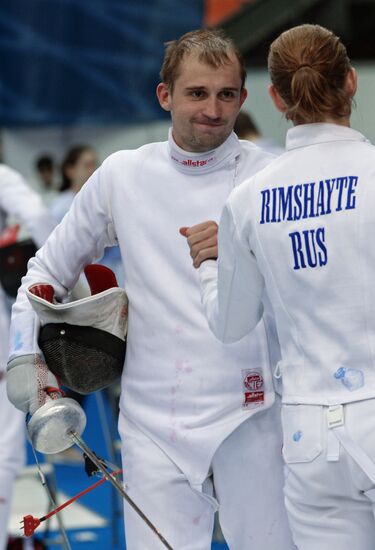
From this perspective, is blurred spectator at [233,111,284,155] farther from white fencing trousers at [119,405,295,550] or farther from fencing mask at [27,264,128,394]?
white fencing trousers at [119,405,295,550]

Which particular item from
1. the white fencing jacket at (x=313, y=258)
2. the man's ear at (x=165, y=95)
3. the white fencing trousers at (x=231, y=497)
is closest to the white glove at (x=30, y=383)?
the white fencing trousers at (x=231, y=497)

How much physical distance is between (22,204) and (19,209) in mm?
25

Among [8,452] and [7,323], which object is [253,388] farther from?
[7,323]

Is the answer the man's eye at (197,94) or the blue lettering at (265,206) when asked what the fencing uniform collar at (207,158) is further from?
the blue lettering at (265,206)

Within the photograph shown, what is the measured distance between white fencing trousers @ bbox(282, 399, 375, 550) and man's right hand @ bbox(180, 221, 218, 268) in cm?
45

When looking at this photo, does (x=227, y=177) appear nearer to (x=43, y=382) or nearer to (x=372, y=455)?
(x=43, y=382)

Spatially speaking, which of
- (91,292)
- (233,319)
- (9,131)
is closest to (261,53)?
(9,131)

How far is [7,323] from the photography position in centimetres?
502

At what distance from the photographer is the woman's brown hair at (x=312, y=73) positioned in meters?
2.55

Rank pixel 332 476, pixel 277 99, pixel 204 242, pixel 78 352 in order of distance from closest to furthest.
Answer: pixel 332 476, pixel 277 99, pixel 204 242, pixel 78 352

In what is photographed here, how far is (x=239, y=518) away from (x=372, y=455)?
0.76 meters

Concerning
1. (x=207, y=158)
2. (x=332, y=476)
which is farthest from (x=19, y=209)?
(x=332, y=476)

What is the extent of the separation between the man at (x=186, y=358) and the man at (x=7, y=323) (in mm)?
1627

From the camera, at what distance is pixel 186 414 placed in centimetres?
312
